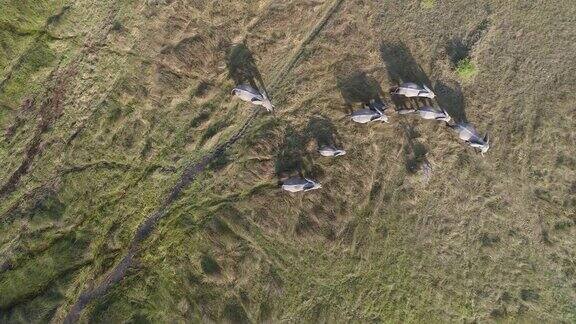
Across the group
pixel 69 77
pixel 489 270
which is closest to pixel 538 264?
pixel 489 270

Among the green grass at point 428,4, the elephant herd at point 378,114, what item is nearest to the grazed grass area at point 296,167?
the green grass at point 428,4

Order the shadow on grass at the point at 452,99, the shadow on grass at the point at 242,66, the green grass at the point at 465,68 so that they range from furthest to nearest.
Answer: the shadow on grass at the point at 452,99 < the green grass at the point at 465,68 < the shadow on grass at the point at 242,66

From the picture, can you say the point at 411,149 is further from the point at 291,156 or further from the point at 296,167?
the point at 291,156

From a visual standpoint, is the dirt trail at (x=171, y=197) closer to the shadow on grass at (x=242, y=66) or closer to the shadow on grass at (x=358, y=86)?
the shadow on grass at (x=242, y=66)

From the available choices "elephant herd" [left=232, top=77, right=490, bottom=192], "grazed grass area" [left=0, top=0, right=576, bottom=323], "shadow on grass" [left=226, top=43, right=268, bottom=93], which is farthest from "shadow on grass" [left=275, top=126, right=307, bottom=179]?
"shadow on grass" [left=226, top=43, right=268, bottom=93]

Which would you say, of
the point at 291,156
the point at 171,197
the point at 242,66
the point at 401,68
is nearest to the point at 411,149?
the point at 401,68

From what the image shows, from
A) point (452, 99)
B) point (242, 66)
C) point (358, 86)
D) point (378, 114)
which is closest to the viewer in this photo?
point (378, 114)
